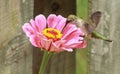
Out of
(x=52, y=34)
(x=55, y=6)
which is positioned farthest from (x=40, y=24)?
(x=55, y=6)

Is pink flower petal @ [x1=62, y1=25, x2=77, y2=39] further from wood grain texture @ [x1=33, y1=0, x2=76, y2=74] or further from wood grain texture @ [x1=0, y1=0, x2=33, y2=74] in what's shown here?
wood grain texture @ [x1=33, y1=0, x2=76, y2=74]

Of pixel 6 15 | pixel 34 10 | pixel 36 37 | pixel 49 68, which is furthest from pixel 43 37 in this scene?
pixel 49 68

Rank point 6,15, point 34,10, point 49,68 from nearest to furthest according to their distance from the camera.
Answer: point 6,15 → point 34,10 → point 49,68

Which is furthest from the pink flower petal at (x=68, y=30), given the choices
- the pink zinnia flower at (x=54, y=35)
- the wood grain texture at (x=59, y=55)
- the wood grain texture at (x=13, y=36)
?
the wood grain texture at (x=59, y=55)

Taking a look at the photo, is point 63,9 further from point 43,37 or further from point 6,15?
point 43,37

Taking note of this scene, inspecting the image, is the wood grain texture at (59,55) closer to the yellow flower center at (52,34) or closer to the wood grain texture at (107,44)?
the wood grain texture at (107,44)

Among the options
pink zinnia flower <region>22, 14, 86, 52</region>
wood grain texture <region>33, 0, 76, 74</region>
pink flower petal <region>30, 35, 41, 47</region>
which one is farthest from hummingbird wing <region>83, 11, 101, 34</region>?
wood grain texture <region>33, 0, 76, 74</region>
